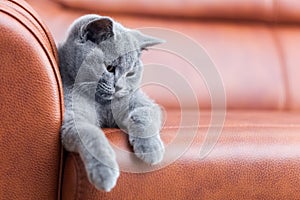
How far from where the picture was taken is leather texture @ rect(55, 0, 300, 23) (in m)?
1.50

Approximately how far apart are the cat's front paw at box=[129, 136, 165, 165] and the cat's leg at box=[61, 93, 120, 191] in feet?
0.17

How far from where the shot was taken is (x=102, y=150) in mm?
855

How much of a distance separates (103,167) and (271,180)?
1.01 feet

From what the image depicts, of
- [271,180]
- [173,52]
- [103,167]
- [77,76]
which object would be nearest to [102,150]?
[103,167]

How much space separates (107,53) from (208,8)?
63 centimetres

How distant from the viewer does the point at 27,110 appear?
0.87m

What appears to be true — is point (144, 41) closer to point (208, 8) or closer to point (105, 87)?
point (105, 87)

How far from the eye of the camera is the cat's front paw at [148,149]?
894mm

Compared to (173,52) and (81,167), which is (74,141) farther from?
(173,52)

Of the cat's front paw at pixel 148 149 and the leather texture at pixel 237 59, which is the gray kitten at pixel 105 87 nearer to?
the cat's front paw at pixel 148 149

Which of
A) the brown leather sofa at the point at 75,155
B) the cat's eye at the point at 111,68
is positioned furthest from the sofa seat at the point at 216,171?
the cat's eye at the point at 111,68

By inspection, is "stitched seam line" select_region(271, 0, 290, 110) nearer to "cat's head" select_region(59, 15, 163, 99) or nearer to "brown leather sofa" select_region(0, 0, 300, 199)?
"brown leather sofa" select_region(0, 0, 300, 199)

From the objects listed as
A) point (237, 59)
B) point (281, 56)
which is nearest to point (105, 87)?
point (237, 59)

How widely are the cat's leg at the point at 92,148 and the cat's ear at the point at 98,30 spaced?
0.51 ft
